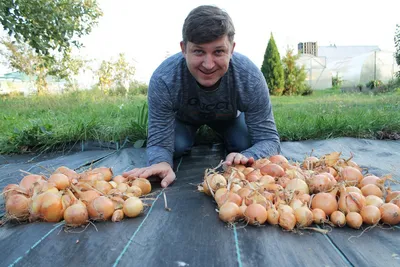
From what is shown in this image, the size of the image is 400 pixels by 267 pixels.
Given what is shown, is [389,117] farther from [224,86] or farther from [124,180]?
[124,180]

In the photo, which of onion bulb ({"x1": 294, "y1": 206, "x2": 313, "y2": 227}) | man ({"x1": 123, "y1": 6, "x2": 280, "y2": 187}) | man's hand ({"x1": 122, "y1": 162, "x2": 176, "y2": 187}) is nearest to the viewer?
onion bulb ({"x1": 294, "y1": 206, "x2": 313, "y2": 227})

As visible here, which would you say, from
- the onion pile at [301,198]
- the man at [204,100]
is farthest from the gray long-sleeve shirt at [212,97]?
the onion pile at [301,198]

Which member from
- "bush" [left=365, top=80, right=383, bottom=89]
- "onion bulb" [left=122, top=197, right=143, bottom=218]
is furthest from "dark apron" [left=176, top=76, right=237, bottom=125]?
"bush" [left=365, top=80, right=383, bottom=89]

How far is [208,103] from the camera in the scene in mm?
1933

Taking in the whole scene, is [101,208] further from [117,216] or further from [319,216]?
[319,216]

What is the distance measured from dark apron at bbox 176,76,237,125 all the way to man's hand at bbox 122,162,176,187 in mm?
432

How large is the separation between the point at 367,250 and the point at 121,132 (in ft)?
7.12

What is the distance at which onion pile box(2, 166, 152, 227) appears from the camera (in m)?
1.13

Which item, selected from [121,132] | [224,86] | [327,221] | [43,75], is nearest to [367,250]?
[327,221]

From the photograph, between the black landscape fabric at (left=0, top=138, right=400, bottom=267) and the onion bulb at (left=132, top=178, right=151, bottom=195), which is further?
the onion bulb at (left=132, top=178, right=151, bottom=195)

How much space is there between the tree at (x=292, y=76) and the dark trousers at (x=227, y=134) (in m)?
9.97

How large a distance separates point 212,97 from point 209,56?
0.41 m

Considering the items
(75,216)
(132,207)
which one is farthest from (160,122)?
(75,216)

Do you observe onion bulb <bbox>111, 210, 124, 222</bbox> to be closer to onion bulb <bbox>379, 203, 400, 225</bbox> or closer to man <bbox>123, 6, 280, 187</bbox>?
man <bbox>123, 6, 280, 187</bbox>
